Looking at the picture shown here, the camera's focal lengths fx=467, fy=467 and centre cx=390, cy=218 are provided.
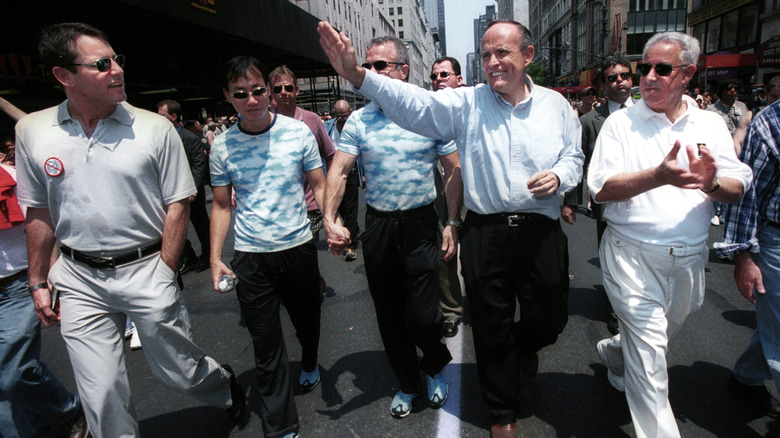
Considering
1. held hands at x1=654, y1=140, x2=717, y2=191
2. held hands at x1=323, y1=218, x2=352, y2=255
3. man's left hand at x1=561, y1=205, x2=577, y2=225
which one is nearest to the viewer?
held hands at x1=654, y1=140, x2=717, y2=191

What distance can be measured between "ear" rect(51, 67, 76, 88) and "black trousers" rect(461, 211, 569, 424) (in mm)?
2153

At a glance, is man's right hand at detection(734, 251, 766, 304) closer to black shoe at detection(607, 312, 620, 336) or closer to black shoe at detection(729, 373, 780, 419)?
black shoe at detection(729, 373, 780, 419)

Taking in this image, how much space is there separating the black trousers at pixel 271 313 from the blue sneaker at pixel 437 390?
0.87 meters

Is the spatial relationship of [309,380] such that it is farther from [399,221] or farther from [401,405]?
[399,221]

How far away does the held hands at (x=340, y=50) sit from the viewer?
1.93m

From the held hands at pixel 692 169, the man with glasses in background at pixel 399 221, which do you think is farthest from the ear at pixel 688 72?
the man with glasses in background at pixel 399 221

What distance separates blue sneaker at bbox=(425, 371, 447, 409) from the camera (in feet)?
9.89

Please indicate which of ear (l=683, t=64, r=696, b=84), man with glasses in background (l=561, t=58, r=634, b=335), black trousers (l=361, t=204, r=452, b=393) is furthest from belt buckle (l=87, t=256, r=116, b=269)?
man with glasses in background (l=561, t=58, r=634, b=335)

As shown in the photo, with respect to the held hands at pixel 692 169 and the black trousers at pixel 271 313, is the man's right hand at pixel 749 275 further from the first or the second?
the black trousers at pixel 271 313

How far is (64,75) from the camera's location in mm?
2246

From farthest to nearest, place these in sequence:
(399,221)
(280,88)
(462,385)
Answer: (280,88), (462,385), (399,221)

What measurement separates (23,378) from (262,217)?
1505 mm

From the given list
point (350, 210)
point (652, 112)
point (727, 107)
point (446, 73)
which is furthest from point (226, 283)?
point (727, 107)

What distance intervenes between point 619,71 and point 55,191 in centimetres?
446
